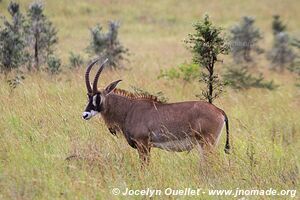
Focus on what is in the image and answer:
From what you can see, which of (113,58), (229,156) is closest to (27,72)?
(113,58)

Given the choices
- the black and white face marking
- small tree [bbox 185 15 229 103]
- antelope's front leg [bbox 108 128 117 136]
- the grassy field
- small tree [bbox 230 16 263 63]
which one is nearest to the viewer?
the grassy field

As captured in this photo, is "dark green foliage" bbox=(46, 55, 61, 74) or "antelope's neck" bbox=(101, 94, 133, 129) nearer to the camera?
"antelope's neck" bbox=(101, 94, 133, 129)

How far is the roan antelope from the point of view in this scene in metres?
7.22

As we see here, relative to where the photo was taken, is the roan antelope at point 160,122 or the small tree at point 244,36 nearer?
the roan antelope at point 160,122

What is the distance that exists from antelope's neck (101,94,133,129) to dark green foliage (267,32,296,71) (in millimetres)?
15968

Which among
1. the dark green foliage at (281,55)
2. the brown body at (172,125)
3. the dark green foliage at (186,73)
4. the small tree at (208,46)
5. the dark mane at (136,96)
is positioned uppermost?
the small tree at (208,46)

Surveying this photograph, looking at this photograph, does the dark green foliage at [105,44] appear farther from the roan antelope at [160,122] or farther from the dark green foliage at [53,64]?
the roan antelope at [160,122]

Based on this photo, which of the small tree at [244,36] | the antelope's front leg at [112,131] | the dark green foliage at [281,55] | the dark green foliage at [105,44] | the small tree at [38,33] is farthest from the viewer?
the dark green foliage at [281,55]

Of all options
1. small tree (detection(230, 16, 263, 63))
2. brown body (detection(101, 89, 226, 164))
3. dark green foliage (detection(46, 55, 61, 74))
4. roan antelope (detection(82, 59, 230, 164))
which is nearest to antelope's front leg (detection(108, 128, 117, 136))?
roan antelope (detection(82, 59, 230, 164))

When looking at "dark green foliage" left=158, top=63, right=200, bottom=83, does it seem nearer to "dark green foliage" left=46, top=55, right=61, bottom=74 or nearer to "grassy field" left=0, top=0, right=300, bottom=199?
"grassy field" left=0, top=0, right=300, bottom=199

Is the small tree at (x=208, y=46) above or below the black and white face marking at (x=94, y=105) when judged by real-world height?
above

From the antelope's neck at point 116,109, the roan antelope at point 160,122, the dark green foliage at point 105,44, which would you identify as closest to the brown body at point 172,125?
the roan antelope at point 160,122

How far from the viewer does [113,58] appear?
17.2 metres

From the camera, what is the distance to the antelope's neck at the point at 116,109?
25.9ft
